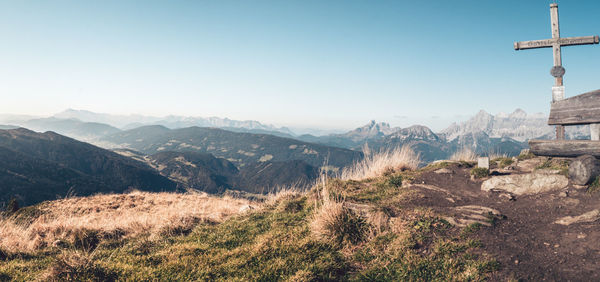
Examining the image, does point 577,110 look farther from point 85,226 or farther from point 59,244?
point 59,244

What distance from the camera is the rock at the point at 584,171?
710 cm

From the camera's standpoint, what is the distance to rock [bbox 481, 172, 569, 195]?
25.6 ft

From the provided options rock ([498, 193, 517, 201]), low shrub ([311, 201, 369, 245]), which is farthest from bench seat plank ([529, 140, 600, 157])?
low shrub ([311, 201, 369, 245])

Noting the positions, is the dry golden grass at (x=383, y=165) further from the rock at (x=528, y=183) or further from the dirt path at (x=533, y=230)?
the rock at (x=528, y=183)

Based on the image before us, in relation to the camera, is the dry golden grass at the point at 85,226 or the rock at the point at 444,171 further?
the rock at the point at 444,171

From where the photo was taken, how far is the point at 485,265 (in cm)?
483

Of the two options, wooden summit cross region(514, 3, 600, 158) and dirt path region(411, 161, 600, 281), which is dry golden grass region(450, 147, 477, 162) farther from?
dirt path region(411, 161, 600, 281)

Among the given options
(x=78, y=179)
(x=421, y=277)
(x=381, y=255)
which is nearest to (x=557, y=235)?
(x=421, y=277)

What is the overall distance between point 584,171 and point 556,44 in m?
7.67

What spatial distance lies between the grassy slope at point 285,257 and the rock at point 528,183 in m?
3.37

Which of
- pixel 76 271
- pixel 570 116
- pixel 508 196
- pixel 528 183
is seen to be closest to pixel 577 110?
pixel 570 116

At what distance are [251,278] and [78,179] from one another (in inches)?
8811

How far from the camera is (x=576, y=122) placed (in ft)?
30.8

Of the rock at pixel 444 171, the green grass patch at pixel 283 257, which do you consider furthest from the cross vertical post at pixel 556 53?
the green grass patch at pixel 283 257
